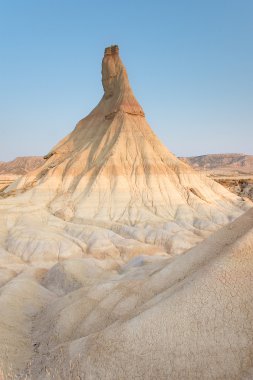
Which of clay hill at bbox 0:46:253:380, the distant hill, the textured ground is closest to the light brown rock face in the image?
clay hill at bbox 0:46:253:380

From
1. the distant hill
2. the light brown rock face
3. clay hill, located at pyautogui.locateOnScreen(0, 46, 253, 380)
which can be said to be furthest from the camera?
the distant hill

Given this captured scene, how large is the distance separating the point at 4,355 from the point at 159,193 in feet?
79.8

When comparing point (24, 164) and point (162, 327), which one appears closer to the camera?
point (162, 327)

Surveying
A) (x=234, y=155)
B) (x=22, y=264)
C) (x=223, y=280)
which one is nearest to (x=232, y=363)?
(x=223, y=280)

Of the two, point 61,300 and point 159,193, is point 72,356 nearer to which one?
point 61,300

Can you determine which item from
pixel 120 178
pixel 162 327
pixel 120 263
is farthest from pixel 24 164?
pixel 162 327

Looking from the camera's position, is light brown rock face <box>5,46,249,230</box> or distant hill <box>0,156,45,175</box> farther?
distant hill <box>0,156,45,175</box>

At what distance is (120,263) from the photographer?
1939cm

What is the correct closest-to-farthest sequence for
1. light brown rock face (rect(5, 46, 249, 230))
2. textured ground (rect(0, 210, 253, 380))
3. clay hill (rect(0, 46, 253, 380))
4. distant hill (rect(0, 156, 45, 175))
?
textured ground (rect(0, 210, 253, 380)) < clay hill (rect(0, 46, 253, 380)) < light brown rock face (rect(5, 46, 249, 230)) < distant hill (rect(0, 156, 45, 175))

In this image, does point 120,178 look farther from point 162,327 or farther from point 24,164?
point 24,164

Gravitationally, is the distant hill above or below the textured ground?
below

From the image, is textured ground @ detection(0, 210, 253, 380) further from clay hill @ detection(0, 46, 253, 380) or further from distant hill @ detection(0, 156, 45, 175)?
distant hill @ detection(0, 156, 45, 175)

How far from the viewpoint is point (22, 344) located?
8.91 meters

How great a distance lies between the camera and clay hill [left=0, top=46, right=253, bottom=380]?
653 centimetres
